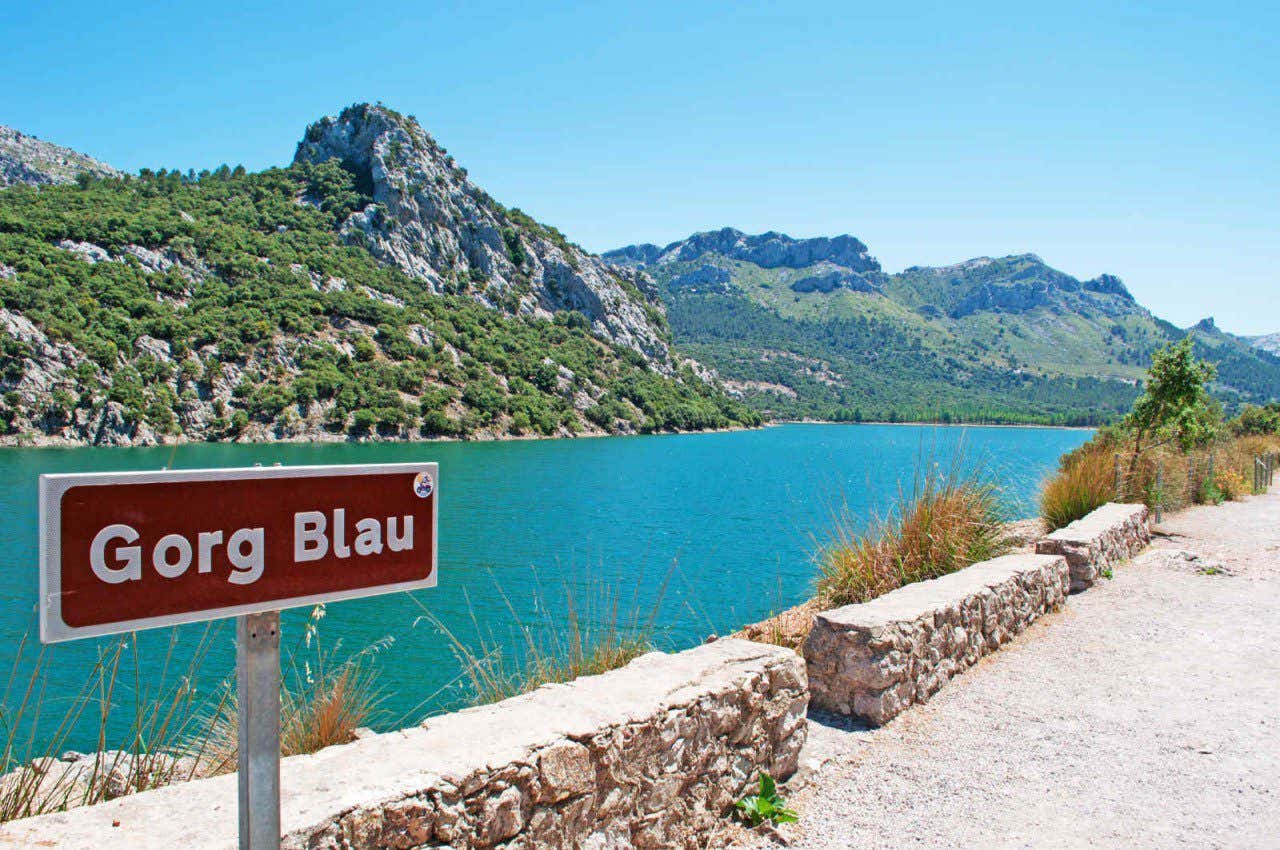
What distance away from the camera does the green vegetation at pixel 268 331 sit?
46750mm

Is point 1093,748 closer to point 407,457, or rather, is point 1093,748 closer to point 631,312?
point 407,457

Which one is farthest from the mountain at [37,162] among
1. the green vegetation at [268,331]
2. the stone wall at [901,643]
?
the stone wall at [901,643]

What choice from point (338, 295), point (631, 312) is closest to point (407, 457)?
point (338, 295)

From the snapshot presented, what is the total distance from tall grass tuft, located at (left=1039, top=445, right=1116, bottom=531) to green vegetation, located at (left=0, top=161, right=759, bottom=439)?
1261 inches

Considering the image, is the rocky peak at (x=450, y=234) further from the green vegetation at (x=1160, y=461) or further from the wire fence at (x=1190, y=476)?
the green vegetation at (x=1160, y=461)

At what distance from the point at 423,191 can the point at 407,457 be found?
4948cm

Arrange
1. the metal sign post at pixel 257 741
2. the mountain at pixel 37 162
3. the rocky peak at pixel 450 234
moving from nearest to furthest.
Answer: the metal sign post at pixel 257 741 → the rocky peak at pixel 450 234 → the mountain at pixel 37 162

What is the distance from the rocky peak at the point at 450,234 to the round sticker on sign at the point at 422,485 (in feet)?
265

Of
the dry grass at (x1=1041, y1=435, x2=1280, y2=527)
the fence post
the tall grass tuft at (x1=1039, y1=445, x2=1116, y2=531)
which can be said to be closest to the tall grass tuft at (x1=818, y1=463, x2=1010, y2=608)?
the tall grass tuft at (x1=1039, y1=445, x2=1116, y2=531)

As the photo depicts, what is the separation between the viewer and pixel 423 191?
271ft

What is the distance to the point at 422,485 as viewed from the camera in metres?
1.74

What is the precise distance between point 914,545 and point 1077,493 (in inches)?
203

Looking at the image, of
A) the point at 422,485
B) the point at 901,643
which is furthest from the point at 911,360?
the point at 422,485

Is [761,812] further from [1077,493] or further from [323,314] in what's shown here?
[323,314]
